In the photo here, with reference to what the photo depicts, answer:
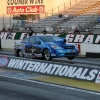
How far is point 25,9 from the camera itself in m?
55.1

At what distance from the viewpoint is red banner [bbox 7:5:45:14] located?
Result: 53.6m

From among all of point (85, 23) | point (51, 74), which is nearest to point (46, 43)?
point (51, 74)

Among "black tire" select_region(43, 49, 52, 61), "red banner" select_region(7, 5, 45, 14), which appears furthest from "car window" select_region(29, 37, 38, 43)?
"red banner" select_region(7, 5, 45, 14)

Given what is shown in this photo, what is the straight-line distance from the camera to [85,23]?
4156 centimetres

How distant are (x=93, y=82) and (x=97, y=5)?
3679cm

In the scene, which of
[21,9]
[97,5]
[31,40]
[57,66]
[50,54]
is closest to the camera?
[57,66]

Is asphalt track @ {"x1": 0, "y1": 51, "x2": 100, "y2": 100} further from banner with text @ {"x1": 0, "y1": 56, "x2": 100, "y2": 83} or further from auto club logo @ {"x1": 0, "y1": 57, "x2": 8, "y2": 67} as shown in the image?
auto club logo @ {"x1": 0, "y1": 57, "x2": 8, "y2": 67}

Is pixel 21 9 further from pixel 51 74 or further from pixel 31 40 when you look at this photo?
pixel 51 74

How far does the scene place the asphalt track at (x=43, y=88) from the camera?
9891 mm

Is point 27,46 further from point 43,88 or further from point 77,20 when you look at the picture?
point 77,20

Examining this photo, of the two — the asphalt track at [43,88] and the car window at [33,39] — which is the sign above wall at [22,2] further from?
the asphalt track at [43,88]

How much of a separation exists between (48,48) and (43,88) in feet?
24.1

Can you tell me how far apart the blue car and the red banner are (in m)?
33.5

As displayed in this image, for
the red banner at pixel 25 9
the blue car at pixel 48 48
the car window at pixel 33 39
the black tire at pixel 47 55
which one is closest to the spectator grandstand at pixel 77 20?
the red banner at pixel 25 9
